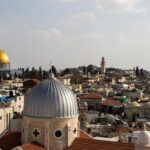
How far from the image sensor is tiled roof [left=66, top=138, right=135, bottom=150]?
16.3 m

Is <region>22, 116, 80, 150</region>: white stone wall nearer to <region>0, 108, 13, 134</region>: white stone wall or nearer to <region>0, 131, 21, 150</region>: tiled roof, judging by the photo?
<region>0, 131, 21, 150</region>: tiled roof

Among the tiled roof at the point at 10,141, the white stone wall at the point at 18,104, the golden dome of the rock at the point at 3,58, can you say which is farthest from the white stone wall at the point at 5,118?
the golden dome of the rock at the point at 3,58

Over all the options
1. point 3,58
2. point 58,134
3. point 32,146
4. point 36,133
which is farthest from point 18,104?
point 3,58

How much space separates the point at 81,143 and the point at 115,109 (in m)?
32.6

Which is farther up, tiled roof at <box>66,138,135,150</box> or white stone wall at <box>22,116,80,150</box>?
white stone wall at <box>22,116,80,150</box>

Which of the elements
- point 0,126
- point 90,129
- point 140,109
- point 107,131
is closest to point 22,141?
point 0,126

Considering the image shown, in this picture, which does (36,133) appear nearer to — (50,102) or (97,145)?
(50,102)

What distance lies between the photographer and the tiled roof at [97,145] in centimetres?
1634

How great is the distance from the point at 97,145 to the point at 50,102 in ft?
10.1

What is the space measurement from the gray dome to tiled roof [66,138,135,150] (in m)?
1.43

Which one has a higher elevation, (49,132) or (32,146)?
(49,132)

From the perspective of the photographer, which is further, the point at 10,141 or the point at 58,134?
the point at 10,141

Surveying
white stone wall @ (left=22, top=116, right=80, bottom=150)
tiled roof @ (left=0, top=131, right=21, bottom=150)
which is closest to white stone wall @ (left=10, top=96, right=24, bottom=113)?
tiled roof @ (left=0, top=131, right=21, bottom=150)

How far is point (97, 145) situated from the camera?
1664cm
